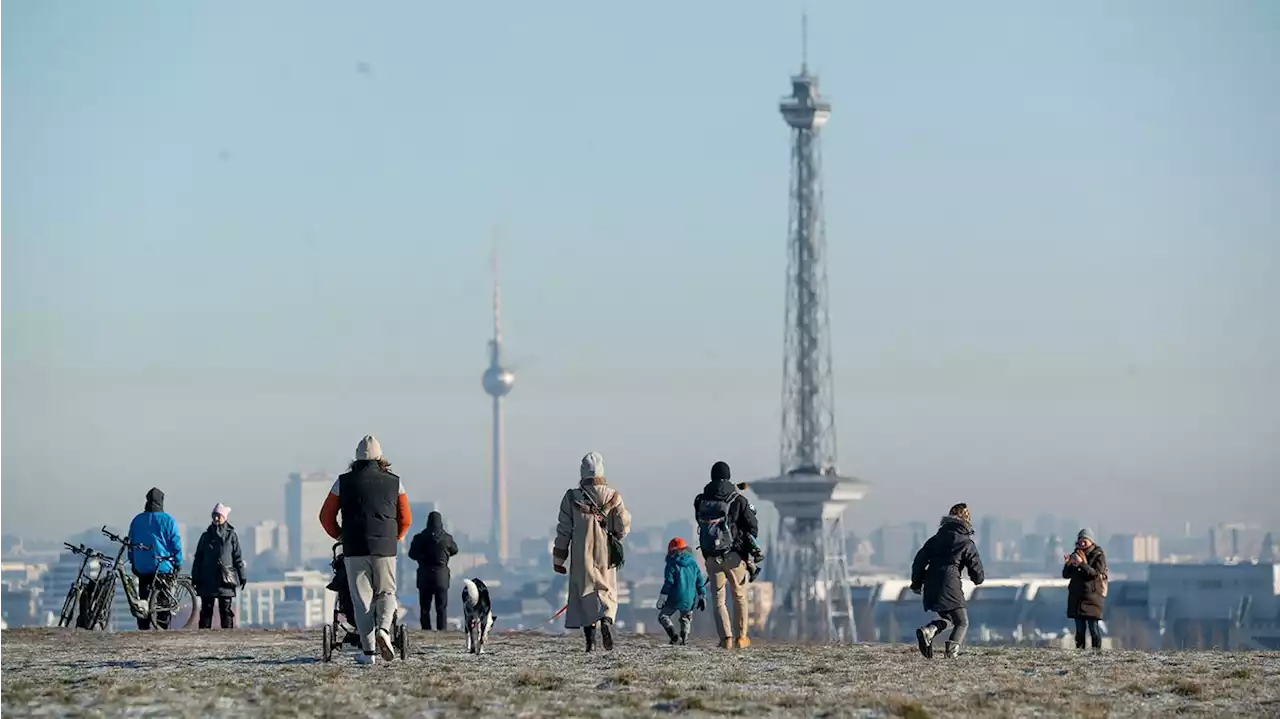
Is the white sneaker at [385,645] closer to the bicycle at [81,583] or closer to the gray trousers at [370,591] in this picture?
the gray trousers at [370,591]

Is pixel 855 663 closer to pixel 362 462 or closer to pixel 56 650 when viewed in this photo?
pixel 362 462

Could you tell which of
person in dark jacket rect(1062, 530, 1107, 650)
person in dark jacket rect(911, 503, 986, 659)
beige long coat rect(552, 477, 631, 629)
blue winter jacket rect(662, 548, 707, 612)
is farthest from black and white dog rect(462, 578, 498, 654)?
person in dark jacket rect(1062, 530, 1107, 650)

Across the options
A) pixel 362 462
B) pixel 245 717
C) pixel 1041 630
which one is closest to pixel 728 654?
pixel 362 462

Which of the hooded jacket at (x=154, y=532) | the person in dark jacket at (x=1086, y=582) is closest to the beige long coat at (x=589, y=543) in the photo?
the person in dark jacket at (x=1086, y=582)

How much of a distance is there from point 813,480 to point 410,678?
180m

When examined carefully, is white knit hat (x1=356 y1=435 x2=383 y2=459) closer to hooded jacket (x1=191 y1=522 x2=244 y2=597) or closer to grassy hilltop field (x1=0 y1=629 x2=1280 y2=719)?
grassy hilltop field (x1=0 y1=629 x2=1280 y2=719)

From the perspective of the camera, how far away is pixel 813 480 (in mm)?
198875

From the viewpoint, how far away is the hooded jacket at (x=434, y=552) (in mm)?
30656

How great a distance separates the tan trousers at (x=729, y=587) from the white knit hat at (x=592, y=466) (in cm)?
238

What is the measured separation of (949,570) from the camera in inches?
922

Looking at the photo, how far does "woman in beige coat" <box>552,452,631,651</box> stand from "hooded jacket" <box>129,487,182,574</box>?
769cm

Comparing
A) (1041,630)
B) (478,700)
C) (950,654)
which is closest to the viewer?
(478,700)

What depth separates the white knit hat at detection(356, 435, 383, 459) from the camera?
2138 cm

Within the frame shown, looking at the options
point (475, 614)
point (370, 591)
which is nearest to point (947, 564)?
point (475, 614)
